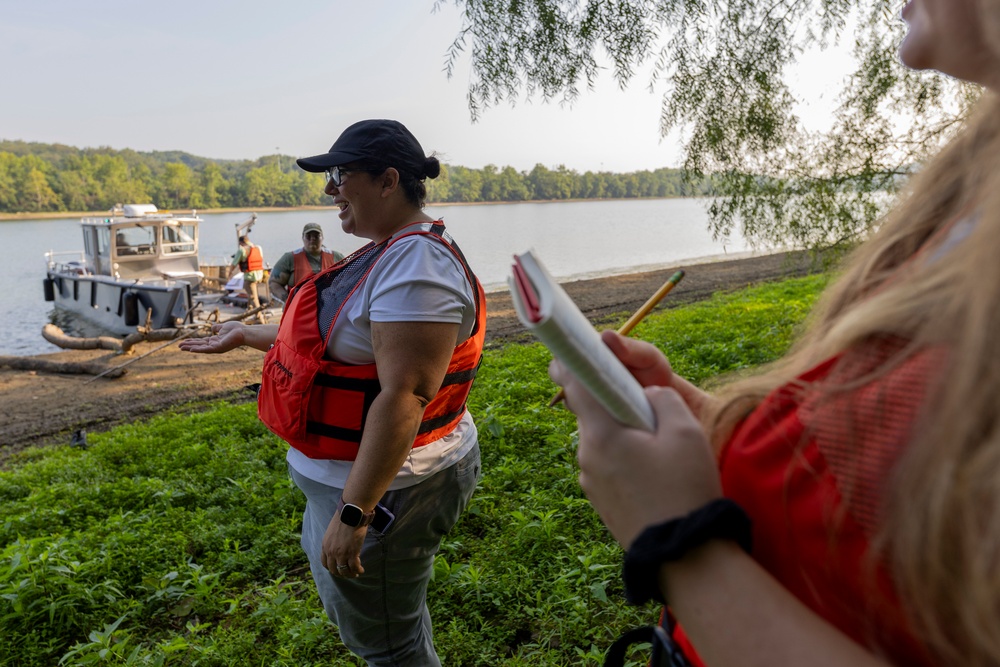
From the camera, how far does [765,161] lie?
665 cm

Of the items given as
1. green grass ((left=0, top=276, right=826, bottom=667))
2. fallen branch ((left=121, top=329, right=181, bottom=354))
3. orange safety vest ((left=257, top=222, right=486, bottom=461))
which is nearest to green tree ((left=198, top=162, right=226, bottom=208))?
fallen branch ((left=121, top=329, right=181, bottom=354))

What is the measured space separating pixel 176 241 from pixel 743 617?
22.0 m

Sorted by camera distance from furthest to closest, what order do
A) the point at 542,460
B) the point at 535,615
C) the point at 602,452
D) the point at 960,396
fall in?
the point at 542,460, the point at 535,615, the point at 602,452, the point at 960,396

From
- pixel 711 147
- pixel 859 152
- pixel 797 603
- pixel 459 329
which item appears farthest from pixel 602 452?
pixel 859 152

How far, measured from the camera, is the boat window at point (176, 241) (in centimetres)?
1978

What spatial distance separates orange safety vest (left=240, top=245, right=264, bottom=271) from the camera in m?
16.5

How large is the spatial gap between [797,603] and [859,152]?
6786mm

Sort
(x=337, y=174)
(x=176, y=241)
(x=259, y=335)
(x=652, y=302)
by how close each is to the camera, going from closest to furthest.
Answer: (x=652, y=302)
(x=337, y=174)
(x=259, y=335)
(x=176, y=241)

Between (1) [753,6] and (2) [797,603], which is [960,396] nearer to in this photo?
(2) [797,603]

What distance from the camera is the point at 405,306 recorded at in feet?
6.71

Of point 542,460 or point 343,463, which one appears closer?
point 343,463

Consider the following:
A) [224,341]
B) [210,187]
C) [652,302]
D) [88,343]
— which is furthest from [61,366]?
[210,187]

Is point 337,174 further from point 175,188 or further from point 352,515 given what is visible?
point 175,188

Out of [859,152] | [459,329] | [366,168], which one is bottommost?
[459,329]
